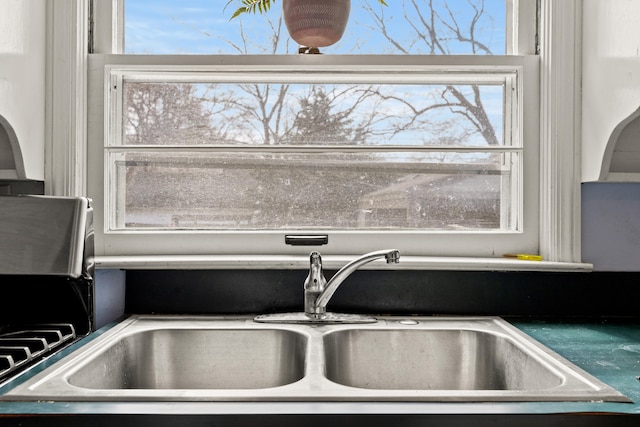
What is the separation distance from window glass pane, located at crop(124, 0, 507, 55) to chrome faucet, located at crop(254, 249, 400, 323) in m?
0.72

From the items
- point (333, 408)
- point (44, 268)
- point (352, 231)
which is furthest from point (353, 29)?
point (333, 408)

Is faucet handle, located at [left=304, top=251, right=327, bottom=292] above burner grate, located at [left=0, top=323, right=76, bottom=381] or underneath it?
above

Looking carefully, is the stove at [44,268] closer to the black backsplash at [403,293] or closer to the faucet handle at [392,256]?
the black backsplash at [403,293]

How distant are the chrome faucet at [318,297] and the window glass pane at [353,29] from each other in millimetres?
722

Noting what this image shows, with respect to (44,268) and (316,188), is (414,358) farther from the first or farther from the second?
(44,268)

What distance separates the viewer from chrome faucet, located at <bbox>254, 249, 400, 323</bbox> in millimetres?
1515

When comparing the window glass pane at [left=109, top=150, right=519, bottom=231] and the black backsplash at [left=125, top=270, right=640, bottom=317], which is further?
the window glass pane at [left=109, top=150, right=519, bottom=231]

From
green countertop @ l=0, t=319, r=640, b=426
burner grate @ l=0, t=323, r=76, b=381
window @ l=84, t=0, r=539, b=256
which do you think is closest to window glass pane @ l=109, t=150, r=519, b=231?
window @ l=84, t=0, r=539, b=256

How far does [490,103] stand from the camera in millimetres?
1793

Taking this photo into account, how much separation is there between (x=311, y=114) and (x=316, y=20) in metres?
0.30

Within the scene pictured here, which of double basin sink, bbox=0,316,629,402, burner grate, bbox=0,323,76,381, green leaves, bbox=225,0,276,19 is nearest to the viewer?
burner grate, bbox=0,323,76,381

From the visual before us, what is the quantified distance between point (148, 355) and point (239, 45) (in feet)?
3.29

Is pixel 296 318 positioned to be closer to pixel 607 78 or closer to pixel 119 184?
pixel 119 184

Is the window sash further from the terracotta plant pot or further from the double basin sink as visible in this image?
the double basin sink
